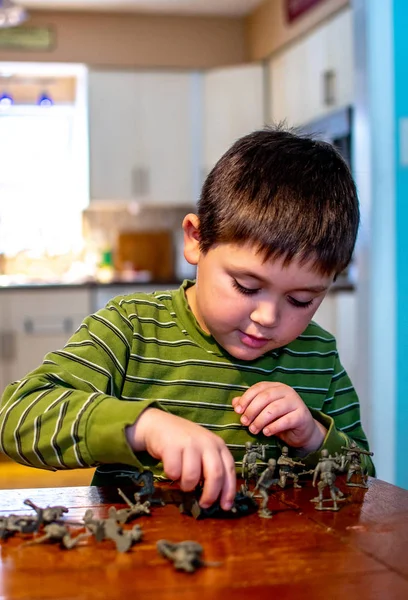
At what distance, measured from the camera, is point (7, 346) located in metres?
5.63

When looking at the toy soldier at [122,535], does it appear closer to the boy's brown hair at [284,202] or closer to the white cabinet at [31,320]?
the boy's brown hair at [284,202]

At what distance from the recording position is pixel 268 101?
5980mm

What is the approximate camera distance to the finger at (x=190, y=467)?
0.87m

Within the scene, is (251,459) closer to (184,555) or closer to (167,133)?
(184,555)

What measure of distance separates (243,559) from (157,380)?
589mm

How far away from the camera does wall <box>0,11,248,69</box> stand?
6293mm

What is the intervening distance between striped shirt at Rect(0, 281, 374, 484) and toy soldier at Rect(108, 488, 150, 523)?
92 mm

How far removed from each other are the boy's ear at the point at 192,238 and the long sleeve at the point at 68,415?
0.63ft

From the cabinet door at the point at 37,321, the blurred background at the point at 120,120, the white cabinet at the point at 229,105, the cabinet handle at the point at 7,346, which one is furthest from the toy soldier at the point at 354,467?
the white cabinet at the point at 229,105

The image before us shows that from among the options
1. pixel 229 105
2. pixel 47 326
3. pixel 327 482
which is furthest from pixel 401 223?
pixel 229 105

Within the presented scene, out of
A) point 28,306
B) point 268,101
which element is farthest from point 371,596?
point 268,101

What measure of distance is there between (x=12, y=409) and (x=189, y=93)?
5.37m

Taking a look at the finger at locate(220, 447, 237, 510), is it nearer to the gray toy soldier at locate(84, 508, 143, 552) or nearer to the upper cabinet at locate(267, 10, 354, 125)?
the gray toy soldier at locate(84, 508, 143, 552)

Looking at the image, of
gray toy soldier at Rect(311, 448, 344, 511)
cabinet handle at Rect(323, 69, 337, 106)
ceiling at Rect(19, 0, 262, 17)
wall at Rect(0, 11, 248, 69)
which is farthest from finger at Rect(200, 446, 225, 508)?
wall at Rect(0, 11, 248, 69)
